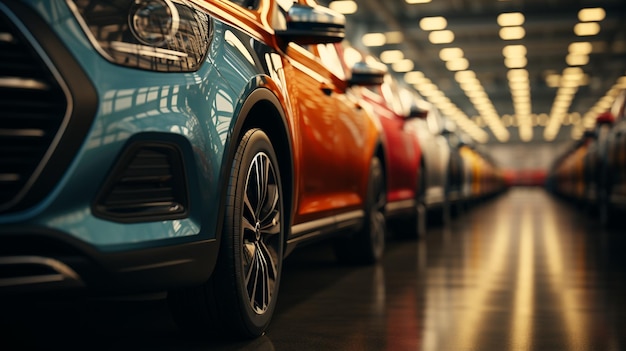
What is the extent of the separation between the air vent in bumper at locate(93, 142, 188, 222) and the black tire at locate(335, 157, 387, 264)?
3.85 meters

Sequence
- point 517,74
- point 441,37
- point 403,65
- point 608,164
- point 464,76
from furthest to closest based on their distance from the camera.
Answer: point 464,76 → point 517,74 → point 403,65 → point 441,37 → point 608,164

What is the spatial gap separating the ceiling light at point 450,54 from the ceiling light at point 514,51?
1833mm

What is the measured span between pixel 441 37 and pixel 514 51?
4.96 metres

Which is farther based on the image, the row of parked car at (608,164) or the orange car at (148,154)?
the row of parked car at (608,164)

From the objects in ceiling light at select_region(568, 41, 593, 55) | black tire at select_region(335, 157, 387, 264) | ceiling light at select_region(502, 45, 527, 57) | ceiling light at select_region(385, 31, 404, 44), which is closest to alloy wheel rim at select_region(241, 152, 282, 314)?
black tire at select_region(335, 157, 387, 264)

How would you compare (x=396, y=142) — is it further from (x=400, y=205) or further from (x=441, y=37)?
(x=441, y=37)

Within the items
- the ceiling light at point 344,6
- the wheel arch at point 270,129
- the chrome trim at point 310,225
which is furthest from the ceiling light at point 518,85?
the wheel arch at point 270,129

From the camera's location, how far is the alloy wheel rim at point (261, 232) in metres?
3.78

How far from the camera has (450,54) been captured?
3681 centimetres

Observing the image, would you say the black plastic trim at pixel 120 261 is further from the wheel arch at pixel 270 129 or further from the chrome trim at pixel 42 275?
the wheel arch at pixel 270 129

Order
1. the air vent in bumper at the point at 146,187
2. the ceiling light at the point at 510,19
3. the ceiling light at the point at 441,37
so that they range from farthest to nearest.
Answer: the ceiling light at the point at 441,37 < the ceiling light at the point at 510,19 < the air vent in bumper at the point at 146,187

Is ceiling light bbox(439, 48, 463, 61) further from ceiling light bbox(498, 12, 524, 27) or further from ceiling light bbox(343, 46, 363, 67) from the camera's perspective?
ceiling light bbox(343, 46, 363, 67)

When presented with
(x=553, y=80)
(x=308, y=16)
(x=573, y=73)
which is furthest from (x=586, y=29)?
(x=308, y=16)

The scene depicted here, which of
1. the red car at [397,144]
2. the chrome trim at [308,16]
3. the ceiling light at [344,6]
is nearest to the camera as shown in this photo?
the chrome trim at [308,16]
